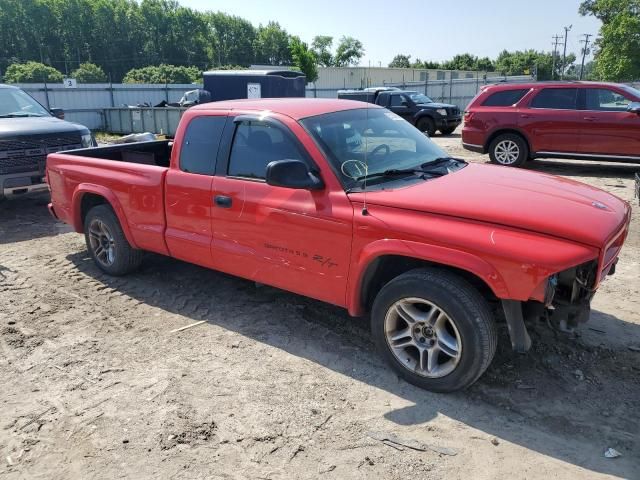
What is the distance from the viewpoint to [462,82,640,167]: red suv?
1044cm

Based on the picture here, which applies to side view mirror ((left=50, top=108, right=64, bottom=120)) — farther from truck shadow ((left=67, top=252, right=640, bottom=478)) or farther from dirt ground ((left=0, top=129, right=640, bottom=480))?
truck shadow ((left=67, top=252, right=640, bottom=478))

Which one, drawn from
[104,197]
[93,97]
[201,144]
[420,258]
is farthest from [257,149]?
[93,97]

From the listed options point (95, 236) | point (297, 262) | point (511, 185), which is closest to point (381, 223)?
point (297, 262)

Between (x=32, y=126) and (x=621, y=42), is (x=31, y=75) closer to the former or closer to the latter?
(x=32, y=126)

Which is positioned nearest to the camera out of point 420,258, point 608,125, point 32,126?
point 420,258

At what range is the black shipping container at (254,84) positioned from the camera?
52.1 ft

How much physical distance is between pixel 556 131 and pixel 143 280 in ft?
29.5

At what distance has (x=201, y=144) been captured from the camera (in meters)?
4.58

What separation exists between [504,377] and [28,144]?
7.56 meters

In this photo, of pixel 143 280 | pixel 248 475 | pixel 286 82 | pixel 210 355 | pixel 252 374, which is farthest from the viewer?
pixel 286 82

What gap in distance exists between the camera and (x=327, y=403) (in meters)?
3.39

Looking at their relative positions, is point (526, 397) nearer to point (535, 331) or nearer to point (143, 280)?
point (535, 331)

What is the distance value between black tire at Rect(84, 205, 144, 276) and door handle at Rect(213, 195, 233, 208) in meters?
1.57

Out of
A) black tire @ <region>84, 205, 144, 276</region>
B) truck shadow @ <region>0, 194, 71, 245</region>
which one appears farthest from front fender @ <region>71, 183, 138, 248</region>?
truck shadow @ <region>0, 194, 71, 245</region>
